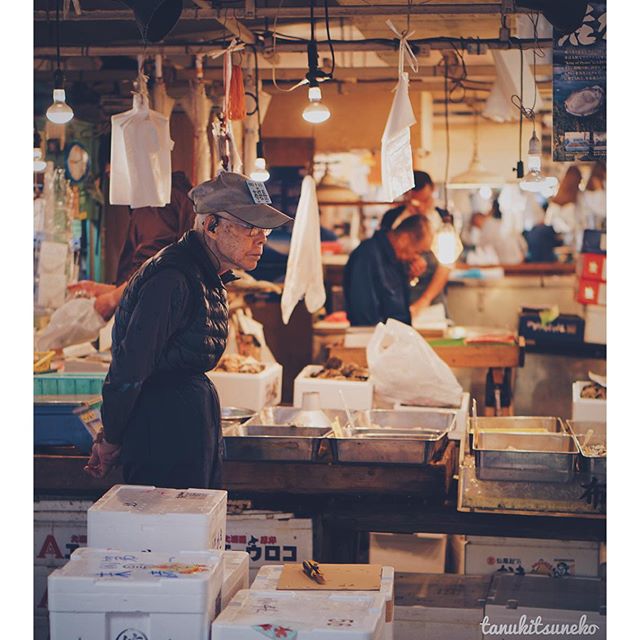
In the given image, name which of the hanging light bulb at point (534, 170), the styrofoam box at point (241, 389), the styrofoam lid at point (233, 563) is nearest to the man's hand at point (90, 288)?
the styrofoam box at point (241, 389)

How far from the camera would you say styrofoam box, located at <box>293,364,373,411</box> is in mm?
6625

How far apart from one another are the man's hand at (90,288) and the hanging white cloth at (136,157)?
1.10 metres

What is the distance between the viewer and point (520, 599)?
488cm

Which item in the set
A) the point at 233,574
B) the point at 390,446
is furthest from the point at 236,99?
the point at 233,574

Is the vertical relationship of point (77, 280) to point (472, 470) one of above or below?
above

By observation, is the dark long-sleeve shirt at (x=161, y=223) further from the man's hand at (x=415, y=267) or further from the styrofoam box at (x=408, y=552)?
the man's hand at (x=415, y=267)

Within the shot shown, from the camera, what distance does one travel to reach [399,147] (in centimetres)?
518

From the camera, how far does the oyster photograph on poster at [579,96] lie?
5.32 meters

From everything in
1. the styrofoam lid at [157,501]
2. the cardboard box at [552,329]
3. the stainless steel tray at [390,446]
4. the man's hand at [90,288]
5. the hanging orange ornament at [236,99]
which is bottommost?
the styrofoam lid at [157,501]

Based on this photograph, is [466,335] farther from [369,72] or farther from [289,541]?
[289,541]

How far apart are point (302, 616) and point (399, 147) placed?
2.63 m

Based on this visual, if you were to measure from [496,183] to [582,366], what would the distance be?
4.61 meters
